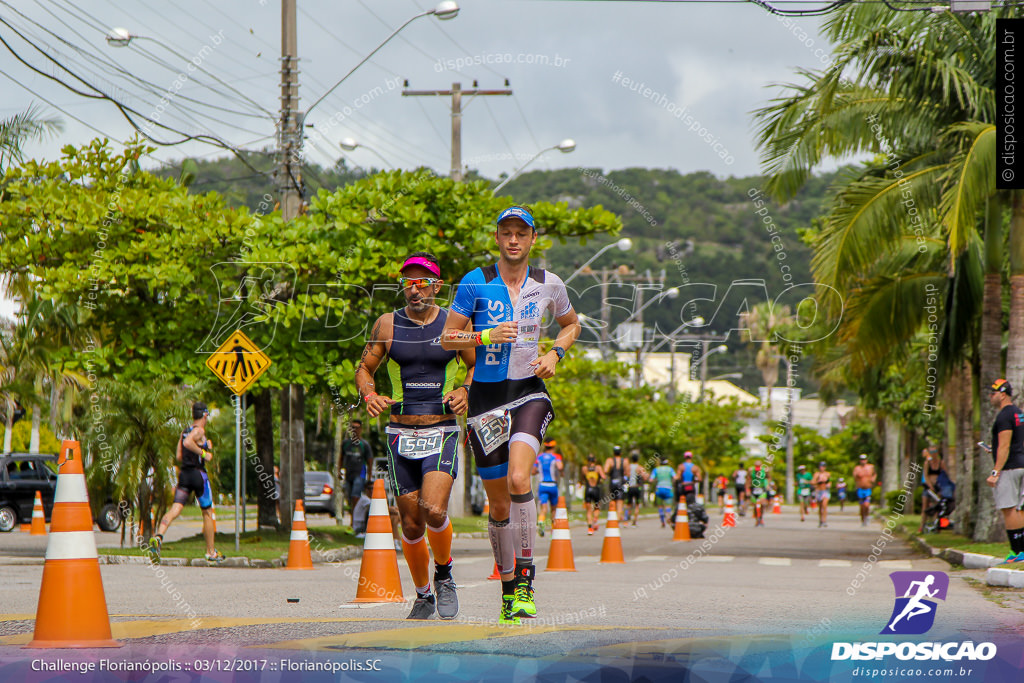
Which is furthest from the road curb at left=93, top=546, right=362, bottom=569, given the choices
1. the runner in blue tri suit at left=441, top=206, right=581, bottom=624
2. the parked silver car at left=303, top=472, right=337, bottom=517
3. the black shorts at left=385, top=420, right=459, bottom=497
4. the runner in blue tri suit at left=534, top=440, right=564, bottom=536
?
the parked silver car at left=303, top=472, right=337, bottom=517

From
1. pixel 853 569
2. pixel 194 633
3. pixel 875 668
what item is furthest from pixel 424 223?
pixel 875 668

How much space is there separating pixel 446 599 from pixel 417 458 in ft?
2.75

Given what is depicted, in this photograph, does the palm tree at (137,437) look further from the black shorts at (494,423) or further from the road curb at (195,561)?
the black shorts at (494,423)

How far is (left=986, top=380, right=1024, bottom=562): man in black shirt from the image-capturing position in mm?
12844

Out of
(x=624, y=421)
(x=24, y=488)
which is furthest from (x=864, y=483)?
(x=24, y=488)

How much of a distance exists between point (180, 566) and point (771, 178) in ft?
32.6

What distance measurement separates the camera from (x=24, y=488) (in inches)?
1059

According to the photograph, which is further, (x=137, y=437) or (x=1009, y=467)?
(x=137, y=437)

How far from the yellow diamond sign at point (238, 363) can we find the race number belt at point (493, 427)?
9.50m

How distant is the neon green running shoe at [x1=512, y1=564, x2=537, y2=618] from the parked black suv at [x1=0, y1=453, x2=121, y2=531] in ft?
69.2

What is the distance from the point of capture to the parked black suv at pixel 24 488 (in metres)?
26.3

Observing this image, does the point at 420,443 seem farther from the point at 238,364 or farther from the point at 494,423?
the point at 238,364

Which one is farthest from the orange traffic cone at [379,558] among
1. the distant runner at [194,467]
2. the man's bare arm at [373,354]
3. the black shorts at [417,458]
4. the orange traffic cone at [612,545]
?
the orange traffic cone at [612,545]

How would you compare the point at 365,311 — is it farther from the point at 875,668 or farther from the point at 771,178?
the point at 875,668
